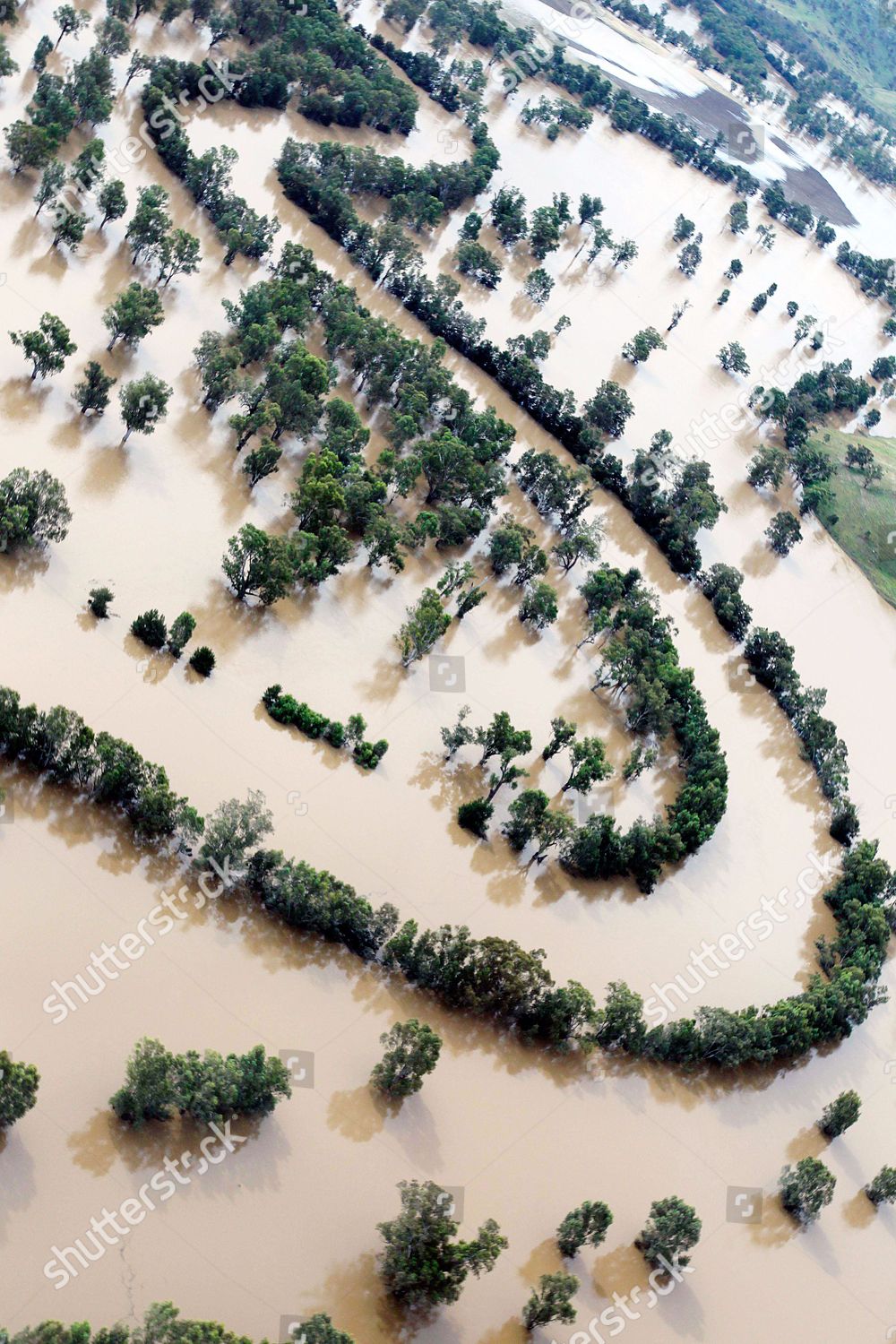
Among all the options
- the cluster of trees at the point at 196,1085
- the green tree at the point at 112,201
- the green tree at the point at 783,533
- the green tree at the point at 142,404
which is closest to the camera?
the cluster of trees at the point at 196,1085


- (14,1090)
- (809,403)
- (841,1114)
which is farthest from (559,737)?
(809,403)

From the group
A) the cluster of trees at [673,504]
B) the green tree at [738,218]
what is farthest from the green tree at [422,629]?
the green tree at [738,218]

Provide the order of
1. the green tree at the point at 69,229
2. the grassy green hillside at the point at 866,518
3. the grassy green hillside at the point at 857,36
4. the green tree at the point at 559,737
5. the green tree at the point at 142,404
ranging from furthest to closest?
the grassy green hillside at the point at 857,36 < the grassy green hillside at the point at 866,518 < the green tree at the point at 69,229 < the green tree at the point at 142,404 < the green tree at the point at 559,737

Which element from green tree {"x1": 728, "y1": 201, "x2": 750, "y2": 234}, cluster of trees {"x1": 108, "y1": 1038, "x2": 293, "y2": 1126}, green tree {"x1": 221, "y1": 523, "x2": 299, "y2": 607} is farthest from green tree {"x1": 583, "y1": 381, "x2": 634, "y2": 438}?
cluster of trees {"x1": 108, "y1": 1038, "x2": 293, "y2": 1126}

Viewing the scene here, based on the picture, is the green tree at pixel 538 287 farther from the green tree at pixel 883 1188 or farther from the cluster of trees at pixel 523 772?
the green tree at pixel 883 1188

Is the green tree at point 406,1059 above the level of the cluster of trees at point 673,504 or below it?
below

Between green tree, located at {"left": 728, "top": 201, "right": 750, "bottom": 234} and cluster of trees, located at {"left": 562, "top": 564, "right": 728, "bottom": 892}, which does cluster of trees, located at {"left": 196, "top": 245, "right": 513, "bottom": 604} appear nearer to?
cluster of trees, located at {"left": 562, "top": 564, "right": 728, "bottom": 892}

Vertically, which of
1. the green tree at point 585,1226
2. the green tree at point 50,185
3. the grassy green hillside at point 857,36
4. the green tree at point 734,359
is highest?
the grassy green hillside at point 857,36

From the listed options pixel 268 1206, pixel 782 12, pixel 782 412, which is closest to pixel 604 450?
pixel 782 412

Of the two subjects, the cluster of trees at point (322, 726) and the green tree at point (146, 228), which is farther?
the green tree at point (146, 228)
